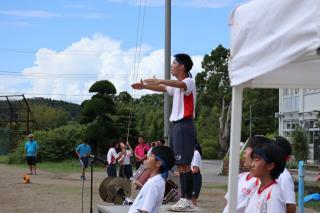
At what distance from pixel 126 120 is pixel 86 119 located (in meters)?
2.84

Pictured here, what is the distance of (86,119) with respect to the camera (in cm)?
3912

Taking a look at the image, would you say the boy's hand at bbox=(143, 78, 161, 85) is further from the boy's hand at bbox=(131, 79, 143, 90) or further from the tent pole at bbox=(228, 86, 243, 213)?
the tent pole at bbox=(228, 86, 243, 213)

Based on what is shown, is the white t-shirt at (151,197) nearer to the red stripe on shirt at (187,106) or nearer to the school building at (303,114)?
the red stripe on shirt at (187,106)

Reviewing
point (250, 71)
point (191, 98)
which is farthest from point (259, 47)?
point (191, 98)

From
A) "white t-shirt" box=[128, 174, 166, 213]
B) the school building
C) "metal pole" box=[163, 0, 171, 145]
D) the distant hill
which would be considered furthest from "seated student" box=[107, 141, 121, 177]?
the distant hill

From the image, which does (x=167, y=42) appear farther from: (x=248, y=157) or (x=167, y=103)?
(x=248, y=157)

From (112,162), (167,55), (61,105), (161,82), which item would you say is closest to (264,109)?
(61,105)

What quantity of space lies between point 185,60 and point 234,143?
345cm

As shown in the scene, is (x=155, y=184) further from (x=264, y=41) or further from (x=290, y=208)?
(x=264, y=41)

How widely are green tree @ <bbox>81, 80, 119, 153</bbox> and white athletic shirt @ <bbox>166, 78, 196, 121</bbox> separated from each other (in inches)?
1165

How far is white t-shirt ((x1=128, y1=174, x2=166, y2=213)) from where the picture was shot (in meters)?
5.53

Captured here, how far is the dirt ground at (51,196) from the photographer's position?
50.3 feet

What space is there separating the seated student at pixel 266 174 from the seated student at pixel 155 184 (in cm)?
130

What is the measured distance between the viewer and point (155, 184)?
18.4 ft
